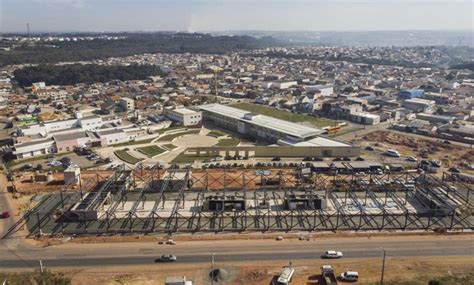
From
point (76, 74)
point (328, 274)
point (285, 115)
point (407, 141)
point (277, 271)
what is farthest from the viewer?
point (76, 74)

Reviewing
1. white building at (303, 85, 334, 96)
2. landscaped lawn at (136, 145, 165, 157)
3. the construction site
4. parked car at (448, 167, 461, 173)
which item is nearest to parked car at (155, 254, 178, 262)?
the construction site

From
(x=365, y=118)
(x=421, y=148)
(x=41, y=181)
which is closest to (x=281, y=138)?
(x=421, y=148)

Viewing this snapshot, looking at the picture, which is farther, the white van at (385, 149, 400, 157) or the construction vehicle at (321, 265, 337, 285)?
the white van at (385, 149, 400, 157)

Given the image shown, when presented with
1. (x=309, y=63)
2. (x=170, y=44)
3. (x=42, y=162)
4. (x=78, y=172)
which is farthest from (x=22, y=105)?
(x=170, y=44)

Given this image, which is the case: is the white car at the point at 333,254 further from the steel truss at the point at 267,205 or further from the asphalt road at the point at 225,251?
the steel truss at the point at 267,205

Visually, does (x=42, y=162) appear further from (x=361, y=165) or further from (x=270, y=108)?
(x=270, y=108)

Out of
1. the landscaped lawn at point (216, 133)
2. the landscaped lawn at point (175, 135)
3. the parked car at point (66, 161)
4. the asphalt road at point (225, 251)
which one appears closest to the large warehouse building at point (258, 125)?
the landscaped lawn at point (216, 133)

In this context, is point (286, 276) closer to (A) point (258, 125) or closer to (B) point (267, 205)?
(B) point (267, 205)

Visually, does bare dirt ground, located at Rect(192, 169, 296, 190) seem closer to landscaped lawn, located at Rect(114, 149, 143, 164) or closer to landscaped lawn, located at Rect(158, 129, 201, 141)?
landscaped lawn, located at Rect(114, 149, 143, 164)
